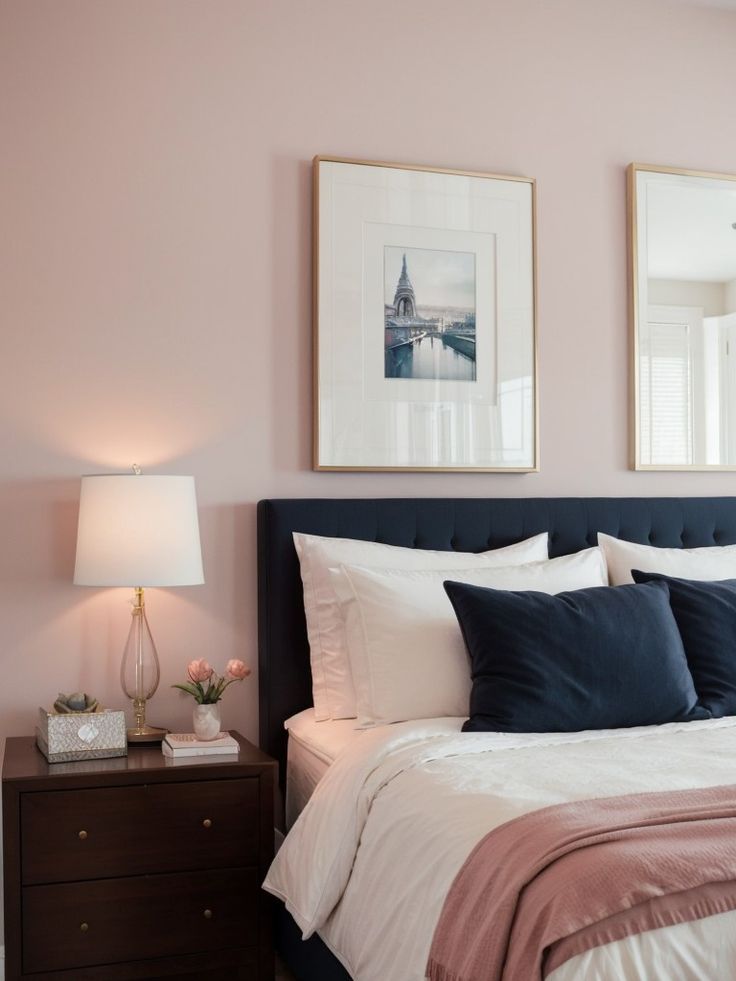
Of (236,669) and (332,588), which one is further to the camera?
(332,588)

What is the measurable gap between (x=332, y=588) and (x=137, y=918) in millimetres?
959

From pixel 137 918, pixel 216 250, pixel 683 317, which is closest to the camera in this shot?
pixel 137 918

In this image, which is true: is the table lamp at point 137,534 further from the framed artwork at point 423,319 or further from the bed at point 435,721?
the framed artwork at point 423,319

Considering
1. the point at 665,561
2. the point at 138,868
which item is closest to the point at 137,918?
the point at 138,868

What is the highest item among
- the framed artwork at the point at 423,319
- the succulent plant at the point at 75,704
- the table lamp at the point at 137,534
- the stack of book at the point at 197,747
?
the framed artwork at the point at 423,319

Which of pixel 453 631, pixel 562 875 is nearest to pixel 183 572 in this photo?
pixel 453 631

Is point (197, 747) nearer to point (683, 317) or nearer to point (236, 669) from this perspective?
point (236, 669)

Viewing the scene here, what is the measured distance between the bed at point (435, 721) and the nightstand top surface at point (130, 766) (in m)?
0.30

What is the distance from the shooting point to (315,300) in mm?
3180

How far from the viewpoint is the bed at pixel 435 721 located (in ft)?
6.77

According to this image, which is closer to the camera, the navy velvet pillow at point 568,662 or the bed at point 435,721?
the bed at point 435,721

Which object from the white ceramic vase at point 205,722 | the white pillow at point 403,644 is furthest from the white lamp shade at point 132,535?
the white pillow at point 403,644

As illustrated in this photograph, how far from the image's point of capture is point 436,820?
1.95m

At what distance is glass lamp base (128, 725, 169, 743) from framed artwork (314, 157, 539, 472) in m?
0.89
